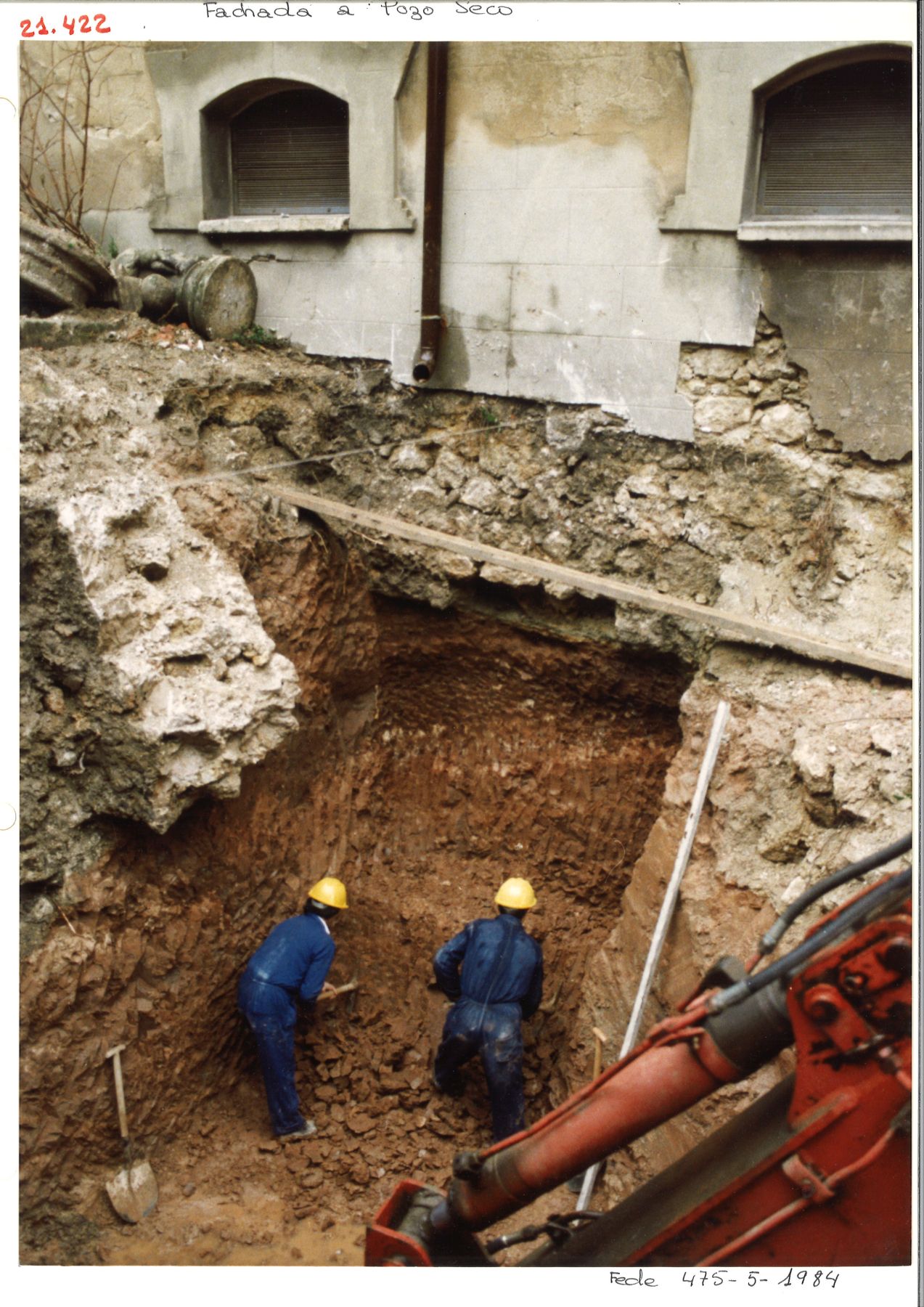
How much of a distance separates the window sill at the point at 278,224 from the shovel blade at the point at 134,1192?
5588mm

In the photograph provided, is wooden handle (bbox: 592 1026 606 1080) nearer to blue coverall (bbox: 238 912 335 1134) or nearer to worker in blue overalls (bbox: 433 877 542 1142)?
worker in blue overalls (bbox: 433 877 542 1142)

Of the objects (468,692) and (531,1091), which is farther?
(468,692)

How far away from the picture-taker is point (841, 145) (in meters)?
5.33

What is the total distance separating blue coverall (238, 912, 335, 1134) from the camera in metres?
5.74

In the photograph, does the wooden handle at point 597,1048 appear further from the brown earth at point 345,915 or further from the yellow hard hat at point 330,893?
the yellow hard hat at point 330,893

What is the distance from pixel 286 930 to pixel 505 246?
4.21 metres

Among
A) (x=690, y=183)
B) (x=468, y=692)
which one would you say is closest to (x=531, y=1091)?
(x=468, y=692)

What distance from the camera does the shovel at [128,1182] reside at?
5.28 meters

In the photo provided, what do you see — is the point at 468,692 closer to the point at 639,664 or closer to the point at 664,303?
the point at 639,664

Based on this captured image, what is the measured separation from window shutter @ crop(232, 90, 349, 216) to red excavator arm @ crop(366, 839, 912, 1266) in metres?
5.42

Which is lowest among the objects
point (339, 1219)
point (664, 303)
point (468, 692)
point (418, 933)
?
point (339, 1219)

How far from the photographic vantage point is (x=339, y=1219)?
5480mm

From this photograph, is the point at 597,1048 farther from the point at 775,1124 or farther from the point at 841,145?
the point at 841,145

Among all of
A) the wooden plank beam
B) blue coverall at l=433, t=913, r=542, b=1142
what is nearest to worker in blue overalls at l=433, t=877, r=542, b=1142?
blue coverall at l=433, t=913, r=542, b=1142
